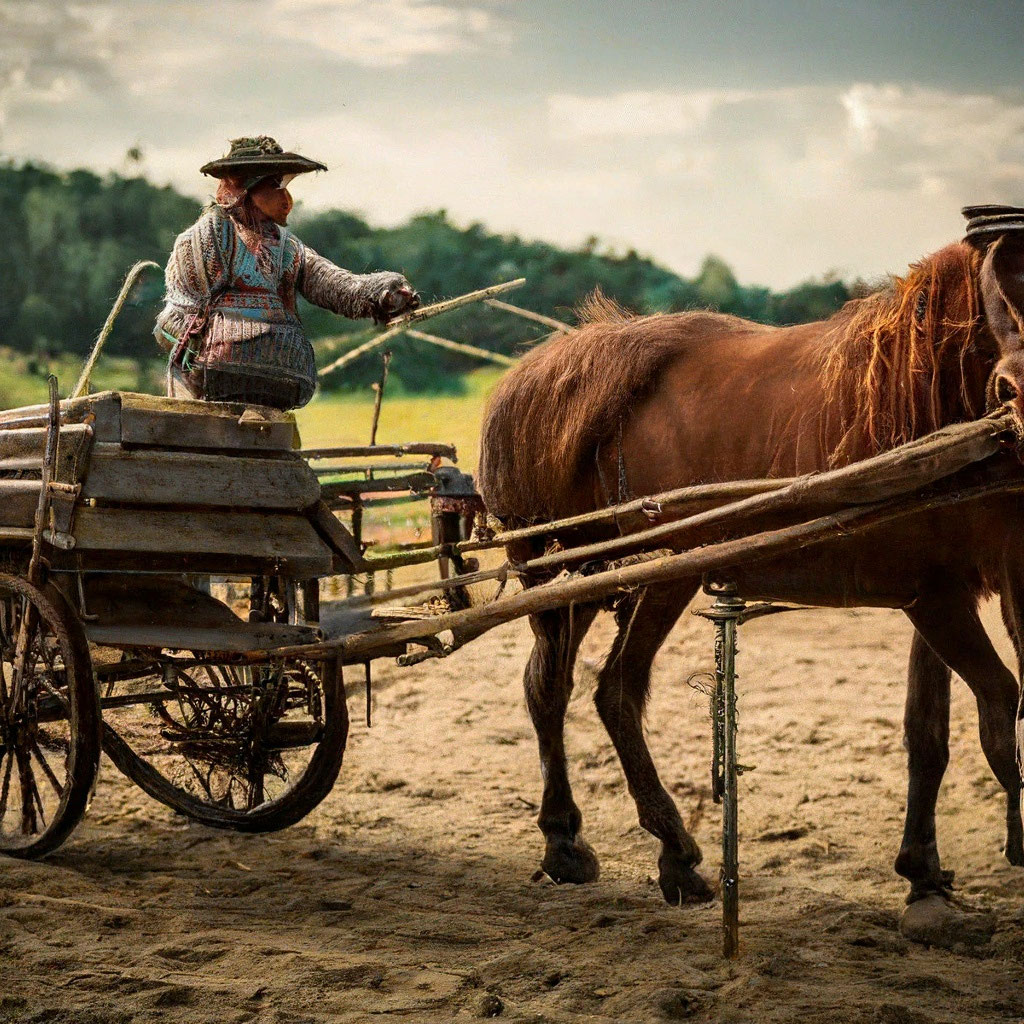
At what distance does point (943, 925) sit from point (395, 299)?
254 cm

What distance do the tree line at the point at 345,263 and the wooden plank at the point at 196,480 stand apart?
4.56 meters

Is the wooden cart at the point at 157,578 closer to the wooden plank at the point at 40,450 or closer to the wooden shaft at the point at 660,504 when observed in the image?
the wooden plank at the point at 40,450

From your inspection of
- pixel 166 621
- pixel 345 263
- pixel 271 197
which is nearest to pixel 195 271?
pixel 271 197

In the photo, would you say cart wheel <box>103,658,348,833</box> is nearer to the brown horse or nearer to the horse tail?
the brown horse

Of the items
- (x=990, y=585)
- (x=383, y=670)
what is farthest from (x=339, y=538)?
(x=383, y=670)

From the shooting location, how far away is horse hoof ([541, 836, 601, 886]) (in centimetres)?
424

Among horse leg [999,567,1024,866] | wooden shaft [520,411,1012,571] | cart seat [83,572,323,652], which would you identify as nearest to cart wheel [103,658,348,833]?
cart seat [83,572,323,652]

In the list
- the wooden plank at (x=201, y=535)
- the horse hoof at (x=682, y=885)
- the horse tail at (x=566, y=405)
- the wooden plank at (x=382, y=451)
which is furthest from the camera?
the wooden plank at (x=382, y=451)

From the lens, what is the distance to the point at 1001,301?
311cm

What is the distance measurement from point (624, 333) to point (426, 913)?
1.92 m

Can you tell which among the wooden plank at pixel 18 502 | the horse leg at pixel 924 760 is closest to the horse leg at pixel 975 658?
the horse leg at pixel 924 760

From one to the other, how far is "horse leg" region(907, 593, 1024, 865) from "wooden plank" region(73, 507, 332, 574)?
1749mm

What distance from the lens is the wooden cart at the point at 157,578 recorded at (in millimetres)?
3723

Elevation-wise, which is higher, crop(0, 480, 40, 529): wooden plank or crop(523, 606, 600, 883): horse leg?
crop(0, 480, 40, 529): wooden plank
